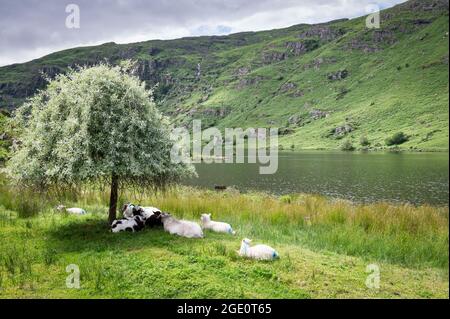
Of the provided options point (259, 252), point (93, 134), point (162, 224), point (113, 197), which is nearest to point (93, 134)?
point (93, 134)

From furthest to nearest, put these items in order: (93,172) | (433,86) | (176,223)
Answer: (433,86) → (176,223) → (93,172)

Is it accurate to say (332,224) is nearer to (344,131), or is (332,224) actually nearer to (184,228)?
(184,228)

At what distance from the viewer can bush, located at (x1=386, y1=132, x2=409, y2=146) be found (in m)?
153

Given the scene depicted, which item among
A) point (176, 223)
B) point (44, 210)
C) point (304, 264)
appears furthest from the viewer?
point (44, 210)

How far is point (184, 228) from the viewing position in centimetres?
1418

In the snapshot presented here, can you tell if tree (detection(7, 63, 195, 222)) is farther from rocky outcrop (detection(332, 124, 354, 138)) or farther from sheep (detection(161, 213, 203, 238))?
rocky outcrop (detection(332, 124, 354, 138))

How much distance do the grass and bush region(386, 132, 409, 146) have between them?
488 ft

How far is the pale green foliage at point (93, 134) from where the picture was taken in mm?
13617

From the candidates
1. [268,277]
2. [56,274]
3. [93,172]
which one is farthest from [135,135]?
[268,277]

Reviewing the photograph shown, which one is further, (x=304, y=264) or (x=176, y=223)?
(x=176, y=223)

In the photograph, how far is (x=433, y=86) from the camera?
19900cm

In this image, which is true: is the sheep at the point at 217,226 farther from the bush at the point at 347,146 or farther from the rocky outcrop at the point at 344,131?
the rocky outcrop at the point at 344,131
